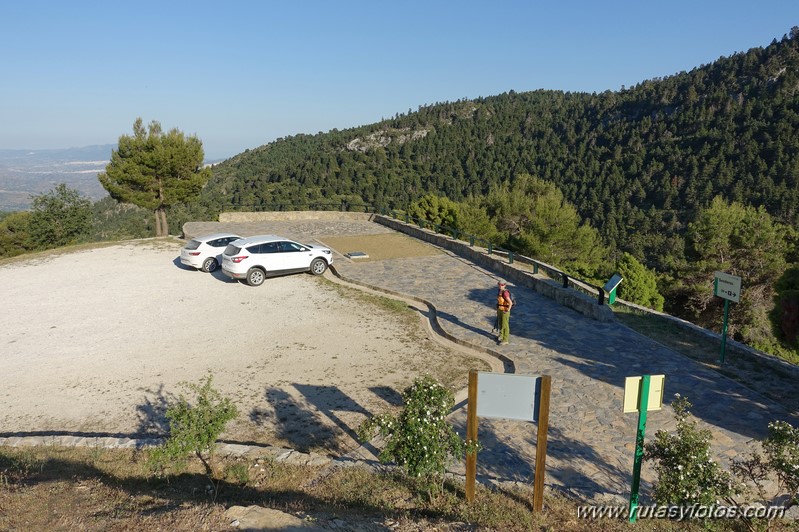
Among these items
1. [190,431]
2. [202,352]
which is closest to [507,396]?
[190,431]

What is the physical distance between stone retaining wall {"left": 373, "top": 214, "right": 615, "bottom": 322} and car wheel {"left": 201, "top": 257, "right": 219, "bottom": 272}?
989 cm

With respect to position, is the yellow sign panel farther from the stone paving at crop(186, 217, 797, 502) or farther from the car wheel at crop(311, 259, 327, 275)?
the car wheel at crop(311, 259, 327, 275)

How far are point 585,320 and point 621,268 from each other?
1499 centimetres

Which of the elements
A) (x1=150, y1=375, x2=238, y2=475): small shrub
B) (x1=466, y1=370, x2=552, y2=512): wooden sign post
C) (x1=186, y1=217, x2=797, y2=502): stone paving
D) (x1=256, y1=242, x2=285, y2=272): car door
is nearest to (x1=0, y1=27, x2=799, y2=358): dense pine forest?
(x1=186, y1=217, x2=797, y2=502): stone paving

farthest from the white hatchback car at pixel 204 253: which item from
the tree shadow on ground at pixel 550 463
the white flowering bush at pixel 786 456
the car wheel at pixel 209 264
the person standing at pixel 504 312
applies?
the white flowering bush at pixel 786 456

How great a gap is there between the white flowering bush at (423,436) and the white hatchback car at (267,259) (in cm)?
1192

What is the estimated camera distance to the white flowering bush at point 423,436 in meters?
5.21

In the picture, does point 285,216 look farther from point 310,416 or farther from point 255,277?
point 310,416

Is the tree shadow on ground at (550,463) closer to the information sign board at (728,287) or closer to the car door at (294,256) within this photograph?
the information sign board at (728,287)

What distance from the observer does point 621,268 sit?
26.0 meters

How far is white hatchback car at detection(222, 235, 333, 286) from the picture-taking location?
1631cm

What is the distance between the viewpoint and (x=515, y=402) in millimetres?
5316

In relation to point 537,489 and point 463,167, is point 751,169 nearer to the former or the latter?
point 463,167

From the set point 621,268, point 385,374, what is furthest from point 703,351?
point 621,268
